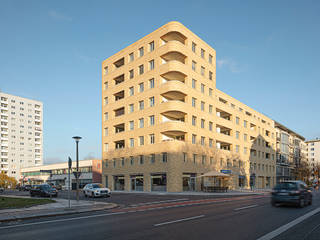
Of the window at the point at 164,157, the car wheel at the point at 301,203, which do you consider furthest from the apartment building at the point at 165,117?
the car wheel at the point at 301,203

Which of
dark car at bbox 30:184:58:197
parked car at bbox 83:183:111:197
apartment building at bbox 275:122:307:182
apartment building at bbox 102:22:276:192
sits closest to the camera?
parked car at bbox 83:183:111:197

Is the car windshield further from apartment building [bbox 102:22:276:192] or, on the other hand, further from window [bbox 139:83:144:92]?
window [bbox 139:83:144:92]

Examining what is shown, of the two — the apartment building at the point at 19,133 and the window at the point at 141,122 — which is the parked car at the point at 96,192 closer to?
the window at the point at 141,122

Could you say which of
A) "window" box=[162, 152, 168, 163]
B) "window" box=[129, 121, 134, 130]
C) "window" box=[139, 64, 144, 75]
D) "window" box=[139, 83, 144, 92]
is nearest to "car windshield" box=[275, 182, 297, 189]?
"window" box=[162, 152, 168, 163]

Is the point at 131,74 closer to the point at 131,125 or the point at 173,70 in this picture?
the point at 131,125

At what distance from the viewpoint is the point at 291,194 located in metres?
16.5

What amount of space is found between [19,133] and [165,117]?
100536 mm

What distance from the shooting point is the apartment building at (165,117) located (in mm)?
42688

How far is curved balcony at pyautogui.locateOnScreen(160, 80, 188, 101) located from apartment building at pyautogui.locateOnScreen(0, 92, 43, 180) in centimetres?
9743

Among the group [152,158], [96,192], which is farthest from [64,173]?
[96,192]

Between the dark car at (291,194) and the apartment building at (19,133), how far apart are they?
121m

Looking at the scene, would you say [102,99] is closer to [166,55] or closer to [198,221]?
[166,55]

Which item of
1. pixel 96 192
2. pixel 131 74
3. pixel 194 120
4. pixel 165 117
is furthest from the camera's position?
pixel 131 74

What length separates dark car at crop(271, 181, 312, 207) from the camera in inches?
647
